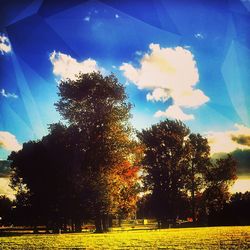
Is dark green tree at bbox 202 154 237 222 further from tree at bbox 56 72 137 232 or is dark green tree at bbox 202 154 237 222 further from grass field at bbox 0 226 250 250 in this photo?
grass field at bbox 0 226 250 250

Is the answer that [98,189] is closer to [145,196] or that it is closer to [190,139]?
[145,196]

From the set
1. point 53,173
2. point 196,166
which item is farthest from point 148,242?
point 196,166

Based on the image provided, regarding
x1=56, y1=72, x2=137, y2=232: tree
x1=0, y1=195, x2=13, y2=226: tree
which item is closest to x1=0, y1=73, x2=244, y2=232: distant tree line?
x1=56, y1=72, x2=137, y2=232: tree

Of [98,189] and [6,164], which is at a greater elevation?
[6,164]

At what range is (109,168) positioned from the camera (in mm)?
40875

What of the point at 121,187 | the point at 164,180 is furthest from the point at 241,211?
the point at 121,187

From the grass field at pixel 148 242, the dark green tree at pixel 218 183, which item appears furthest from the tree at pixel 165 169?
the grass field at pixel 148 242

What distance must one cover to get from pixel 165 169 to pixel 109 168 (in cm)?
2292

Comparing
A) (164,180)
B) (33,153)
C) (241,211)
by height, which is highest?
(33,153)

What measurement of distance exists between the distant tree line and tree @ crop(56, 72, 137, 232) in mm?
106

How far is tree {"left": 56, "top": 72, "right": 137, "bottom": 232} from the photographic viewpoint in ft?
129

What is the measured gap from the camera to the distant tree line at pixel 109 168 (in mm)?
40625

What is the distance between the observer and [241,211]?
62.5m

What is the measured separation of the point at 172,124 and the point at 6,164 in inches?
1273
